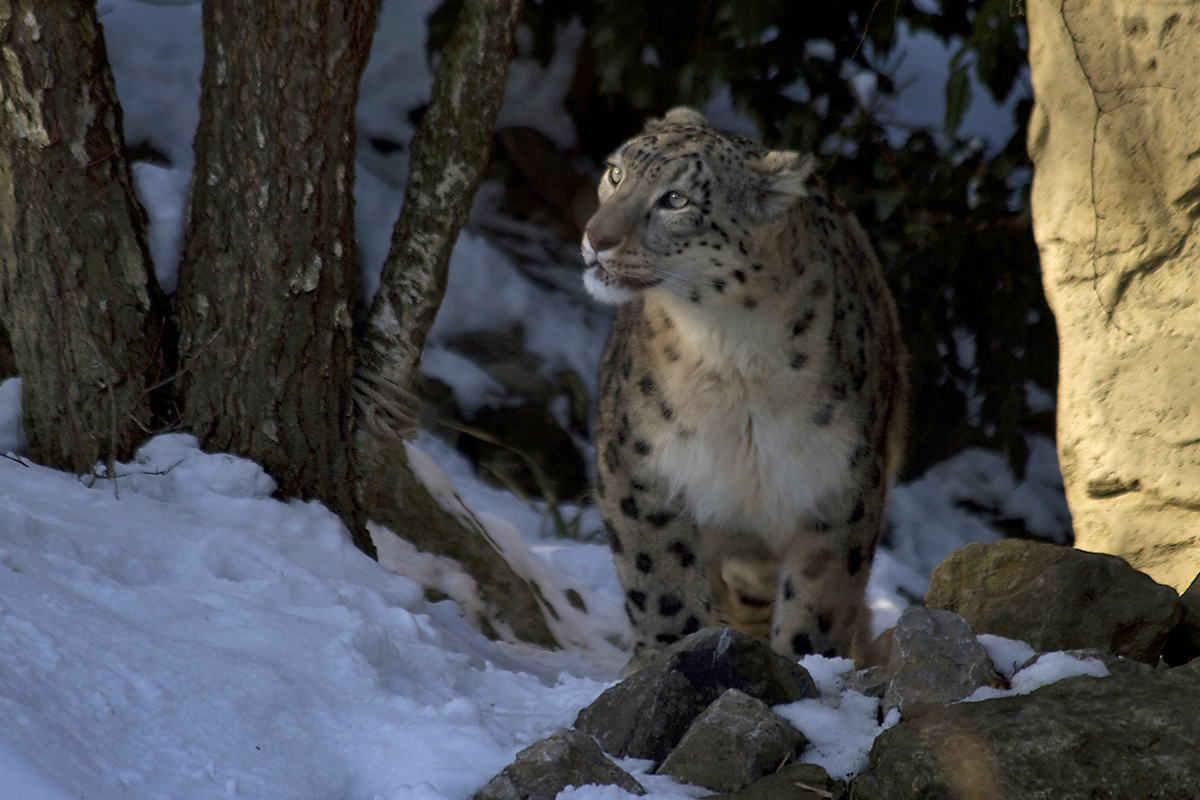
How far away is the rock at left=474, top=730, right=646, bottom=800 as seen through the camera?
2.14 meters

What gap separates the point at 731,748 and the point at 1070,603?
3.20 ft

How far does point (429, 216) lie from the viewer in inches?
140

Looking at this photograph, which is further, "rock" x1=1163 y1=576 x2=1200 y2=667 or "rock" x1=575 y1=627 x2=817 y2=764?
"rock" x1=1163 y1=576 x2=1200 y2=667

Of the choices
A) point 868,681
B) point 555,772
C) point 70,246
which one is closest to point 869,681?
point 868,681

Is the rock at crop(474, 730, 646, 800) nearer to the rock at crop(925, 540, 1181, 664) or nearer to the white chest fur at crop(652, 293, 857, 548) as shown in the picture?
the rock at crop(925, 540, 1181, 664)

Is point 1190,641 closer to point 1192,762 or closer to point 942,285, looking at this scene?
point 1192,762

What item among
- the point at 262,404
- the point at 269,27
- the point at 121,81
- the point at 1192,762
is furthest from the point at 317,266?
the point at 121,81

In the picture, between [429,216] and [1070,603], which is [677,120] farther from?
[1070,603]

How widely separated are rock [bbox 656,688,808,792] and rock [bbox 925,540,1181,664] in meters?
0.73

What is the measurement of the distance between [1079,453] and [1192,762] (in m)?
1.98

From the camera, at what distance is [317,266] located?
3.27 meters

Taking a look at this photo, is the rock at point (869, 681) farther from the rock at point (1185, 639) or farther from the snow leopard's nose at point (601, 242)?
the snow leopard's nose at point (601, 242)

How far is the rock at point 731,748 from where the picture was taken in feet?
7.38

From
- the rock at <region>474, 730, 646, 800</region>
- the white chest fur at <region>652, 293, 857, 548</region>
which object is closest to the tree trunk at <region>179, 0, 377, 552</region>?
the white chest fur at <region>652, 293, 857, 548</region>
